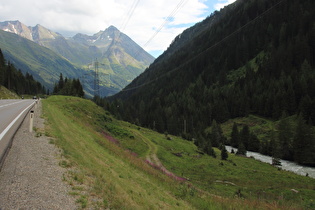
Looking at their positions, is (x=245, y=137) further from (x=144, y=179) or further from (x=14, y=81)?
(x=14, y=81)

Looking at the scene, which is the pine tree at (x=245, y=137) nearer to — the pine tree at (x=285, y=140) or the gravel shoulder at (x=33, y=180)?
the pine tree at (x=285, y=140)

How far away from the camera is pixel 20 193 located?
762cm

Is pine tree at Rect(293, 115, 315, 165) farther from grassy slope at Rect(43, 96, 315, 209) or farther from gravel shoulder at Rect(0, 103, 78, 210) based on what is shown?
gravel shoulder at Rect(0, 103, 78, 210)

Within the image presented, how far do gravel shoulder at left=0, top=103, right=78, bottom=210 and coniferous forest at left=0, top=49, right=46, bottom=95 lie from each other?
387ft

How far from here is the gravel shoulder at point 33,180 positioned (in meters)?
7.25

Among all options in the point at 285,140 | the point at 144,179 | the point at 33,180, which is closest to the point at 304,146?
the point at 285,140

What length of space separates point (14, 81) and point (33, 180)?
159m

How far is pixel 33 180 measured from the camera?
8.92 meters

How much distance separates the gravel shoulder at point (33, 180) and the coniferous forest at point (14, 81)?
117983mm

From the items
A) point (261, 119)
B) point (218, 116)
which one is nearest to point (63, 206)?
point (261, 119)

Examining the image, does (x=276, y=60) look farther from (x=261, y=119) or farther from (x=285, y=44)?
(x=261, y=119)

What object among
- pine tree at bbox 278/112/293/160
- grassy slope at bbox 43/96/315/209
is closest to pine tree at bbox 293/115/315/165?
pine tree at bbox 278/112/293/160

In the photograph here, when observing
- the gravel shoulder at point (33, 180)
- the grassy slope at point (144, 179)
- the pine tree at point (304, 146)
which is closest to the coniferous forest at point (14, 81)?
the grassy slope at point (144, 179)

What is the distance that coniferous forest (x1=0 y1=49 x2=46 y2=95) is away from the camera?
116900mm
